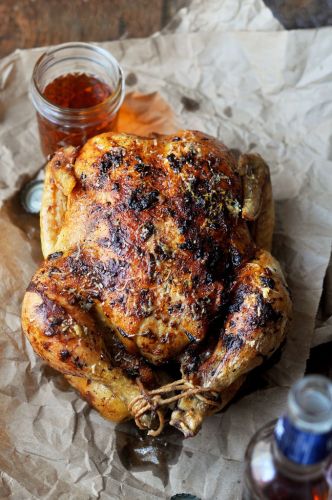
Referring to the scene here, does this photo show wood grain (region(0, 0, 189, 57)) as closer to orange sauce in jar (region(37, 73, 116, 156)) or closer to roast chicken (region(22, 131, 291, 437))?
orange sauce in jar (region(37, 73, 116, 156))

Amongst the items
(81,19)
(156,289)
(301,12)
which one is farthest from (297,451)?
(81,19)

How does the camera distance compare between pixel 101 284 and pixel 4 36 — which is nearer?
pixel 101 284

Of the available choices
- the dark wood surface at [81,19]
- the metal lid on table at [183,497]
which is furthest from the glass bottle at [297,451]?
the dark wood surface at [81,19]

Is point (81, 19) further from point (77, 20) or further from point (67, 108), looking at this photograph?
point (67, 108)

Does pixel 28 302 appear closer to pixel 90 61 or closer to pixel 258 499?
pixel 258 499

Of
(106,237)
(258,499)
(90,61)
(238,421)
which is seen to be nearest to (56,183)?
(106,237)

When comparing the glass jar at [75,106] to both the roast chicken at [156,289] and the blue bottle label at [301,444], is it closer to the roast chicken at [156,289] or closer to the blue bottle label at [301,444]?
the roast chicken at [156,289]
